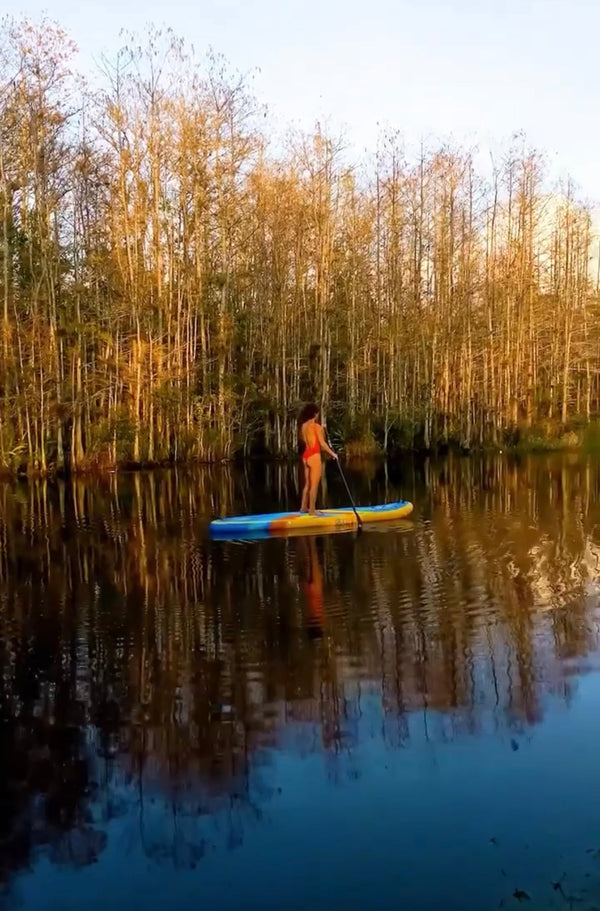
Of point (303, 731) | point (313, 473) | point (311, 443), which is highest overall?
point (311, 443)

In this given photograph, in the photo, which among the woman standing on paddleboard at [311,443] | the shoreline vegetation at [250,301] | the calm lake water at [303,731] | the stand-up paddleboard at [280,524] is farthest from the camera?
the shoreline vegetation at [250,301]

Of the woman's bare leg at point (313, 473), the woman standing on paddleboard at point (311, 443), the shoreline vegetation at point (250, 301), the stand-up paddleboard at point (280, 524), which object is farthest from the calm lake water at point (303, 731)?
the shoreline vegetation at point (250, 301)

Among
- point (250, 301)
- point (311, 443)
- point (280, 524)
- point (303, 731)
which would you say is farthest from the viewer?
point (250, 301)

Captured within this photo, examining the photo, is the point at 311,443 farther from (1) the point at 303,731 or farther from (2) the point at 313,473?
(1) the point at 303,731

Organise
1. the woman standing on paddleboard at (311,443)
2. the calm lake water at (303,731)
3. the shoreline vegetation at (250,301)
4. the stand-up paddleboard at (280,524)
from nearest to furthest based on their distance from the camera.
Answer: the calm lake water at (303,731)
the stand-up paddleboard at (280,524)
the woman standing on paddleboard at (311,443)
the shoreline vegetation at (250,301)

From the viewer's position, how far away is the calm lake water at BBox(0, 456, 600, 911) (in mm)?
4023

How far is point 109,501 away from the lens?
1938 centimetres

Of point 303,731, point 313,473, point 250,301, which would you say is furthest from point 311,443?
point 250,301

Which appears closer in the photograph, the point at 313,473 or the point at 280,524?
the point at 280,524

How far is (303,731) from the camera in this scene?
5.62 meters

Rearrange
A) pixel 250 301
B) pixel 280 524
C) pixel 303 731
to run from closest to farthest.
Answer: pixel 303 731 < pixel 280 524 < pixel 250 301

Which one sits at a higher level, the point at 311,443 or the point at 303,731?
the point at 311,443

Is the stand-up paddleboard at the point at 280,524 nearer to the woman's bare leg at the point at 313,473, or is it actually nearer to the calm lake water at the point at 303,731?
the woman's bare leg at the point at 313,473

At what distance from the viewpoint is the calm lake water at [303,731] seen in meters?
4.02
